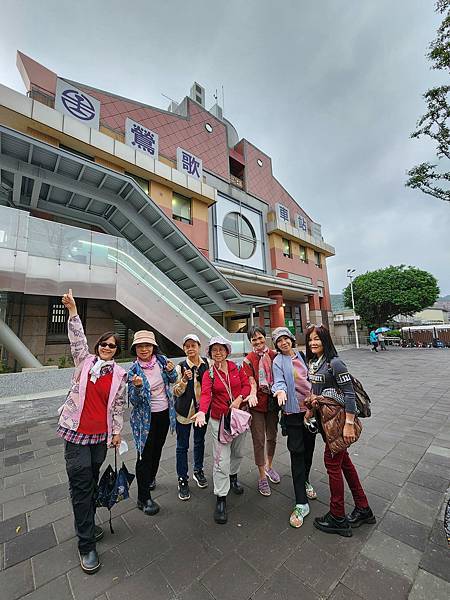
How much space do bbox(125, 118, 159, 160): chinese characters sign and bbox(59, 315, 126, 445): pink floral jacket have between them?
1445cm

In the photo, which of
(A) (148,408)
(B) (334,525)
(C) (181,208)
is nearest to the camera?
(B) (334,525)

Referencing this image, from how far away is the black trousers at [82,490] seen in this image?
76.3 inches

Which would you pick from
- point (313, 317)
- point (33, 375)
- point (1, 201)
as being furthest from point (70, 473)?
point (313, 317)

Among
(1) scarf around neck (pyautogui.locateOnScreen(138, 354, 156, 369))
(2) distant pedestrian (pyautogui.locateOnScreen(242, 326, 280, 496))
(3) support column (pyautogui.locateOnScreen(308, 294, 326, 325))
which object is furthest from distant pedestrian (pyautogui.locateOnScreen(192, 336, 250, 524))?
(3) support column (pyautogui.locateOnScreen(308, 294, 326, 325))

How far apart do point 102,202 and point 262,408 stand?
34.7ft

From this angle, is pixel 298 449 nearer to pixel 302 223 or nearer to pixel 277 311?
pixel 277 311

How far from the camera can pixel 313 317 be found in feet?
77.0

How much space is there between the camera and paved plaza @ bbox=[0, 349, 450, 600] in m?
1.71

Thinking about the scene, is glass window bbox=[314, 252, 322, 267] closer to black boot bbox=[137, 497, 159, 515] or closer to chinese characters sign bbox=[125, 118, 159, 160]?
chinese characters sign bbox=[125, 118, 159, 160]

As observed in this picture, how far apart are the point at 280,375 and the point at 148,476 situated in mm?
1682

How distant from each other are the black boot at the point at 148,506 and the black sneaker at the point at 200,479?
1.85 feet

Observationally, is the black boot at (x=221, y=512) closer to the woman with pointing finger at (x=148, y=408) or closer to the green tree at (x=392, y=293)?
the woman with pointing finger at (x=148, y=408)

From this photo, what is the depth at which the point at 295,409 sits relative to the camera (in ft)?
8.25

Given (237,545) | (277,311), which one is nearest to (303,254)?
(277,311)
